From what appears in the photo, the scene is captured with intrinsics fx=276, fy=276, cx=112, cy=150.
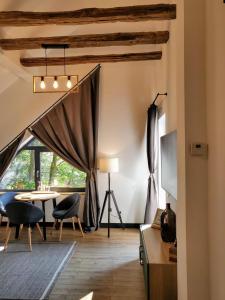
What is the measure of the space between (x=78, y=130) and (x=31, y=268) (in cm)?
279

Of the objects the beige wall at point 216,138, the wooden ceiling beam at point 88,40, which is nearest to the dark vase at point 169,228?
the beige wall at point 216,138

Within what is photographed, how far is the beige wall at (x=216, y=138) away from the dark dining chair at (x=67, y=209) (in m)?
3.32

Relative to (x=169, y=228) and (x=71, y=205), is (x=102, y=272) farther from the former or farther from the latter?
(x=71, y=205)

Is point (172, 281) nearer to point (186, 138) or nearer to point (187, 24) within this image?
point (186, 138)

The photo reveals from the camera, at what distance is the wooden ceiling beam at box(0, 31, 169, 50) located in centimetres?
402

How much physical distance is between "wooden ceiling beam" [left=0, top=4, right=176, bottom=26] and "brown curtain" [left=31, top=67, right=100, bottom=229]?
95.0 inches

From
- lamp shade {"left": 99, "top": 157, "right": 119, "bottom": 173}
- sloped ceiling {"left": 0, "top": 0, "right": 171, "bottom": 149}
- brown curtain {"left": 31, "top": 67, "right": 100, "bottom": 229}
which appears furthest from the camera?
brown curtain {"left": 31, "top": 67, "right": 100, "bottom": 229}

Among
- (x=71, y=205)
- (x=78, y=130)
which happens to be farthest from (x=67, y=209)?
(x=78, y=130)

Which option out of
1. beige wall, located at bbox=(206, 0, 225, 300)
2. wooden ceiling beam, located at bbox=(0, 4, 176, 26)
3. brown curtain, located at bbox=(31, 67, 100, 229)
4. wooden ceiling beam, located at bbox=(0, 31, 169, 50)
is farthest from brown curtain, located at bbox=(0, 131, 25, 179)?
beige wall, located at bbox=(206, 0, 225, 300)

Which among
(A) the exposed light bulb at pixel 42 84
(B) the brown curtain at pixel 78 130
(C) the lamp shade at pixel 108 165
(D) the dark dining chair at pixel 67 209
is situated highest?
(A) the exposed light bulb at pixel 42 84

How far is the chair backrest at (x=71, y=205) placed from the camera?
4915mm

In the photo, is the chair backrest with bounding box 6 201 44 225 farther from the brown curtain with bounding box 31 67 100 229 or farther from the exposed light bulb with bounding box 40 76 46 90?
the exposed light bulb with bounding box 40 76 46 90

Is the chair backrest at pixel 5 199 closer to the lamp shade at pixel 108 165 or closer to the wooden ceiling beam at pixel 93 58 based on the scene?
the lamp shade at pixel 108 165

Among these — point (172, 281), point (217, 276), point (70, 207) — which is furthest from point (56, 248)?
point (217, 276)
